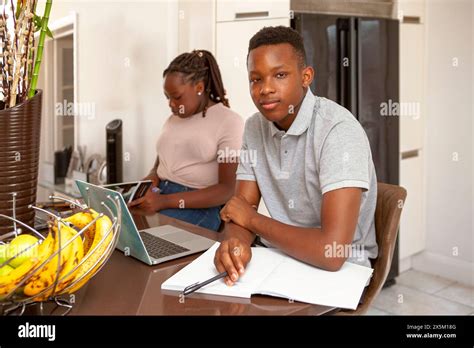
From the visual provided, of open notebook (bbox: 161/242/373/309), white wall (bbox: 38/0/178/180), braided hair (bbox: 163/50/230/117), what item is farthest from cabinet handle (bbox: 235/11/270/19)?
open notebook (bbox: 161/242/373/309)

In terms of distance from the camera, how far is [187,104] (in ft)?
6.13

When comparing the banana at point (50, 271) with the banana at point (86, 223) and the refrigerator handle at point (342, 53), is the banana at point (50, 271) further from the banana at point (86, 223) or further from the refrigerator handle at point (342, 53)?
the refrigerator handle at point (342, 53)

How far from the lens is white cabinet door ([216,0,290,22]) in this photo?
235 cm

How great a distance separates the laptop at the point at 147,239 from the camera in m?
0.98

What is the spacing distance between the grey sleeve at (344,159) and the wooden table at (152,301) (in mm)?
311

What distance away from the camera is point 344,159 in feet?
3.50

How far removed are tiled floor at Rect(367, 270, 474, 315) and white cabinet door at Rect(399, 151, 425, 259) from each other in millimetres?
180

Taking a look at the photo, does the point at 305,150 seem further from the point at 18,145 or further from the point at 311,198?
the point at 18,145

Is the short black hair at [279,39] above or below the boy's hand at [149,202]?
above

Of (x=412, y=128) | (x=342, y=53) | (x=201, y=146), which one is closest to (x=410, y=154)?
(x=412, y=128)

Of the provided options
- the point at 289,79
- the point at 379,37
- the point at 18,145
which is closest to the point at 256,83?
the point at 289,79


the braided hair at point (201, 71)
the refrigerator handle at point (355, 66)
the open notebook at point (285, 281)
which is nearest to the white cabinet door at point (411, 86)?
the refrigerator handle at point (355, 66)

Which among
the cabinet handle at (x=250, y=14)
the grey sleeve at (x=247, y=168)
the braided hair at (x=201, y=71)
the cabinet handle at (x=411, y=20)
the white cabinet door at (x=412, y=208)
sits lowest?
the white cabinet door at (x=412, y=208)
